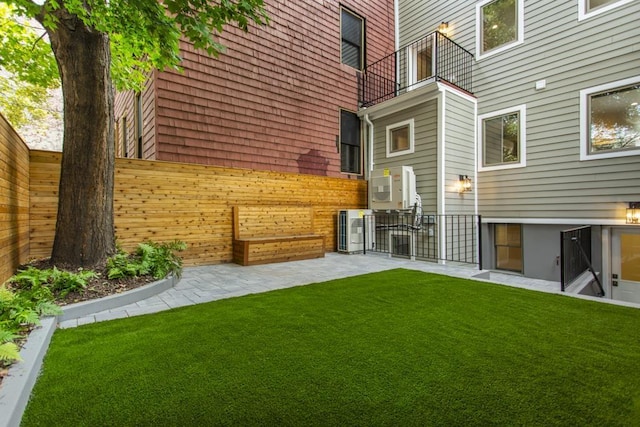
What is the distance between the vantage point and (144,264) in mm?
4102

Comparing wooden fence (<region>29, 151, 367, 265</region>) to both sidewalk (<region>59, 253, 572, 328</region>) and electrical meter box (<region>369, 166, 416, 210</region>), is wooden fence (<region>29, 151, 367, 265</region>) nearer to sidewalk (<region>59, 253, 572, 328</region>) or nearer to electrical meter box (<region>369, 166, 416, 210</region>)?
sidewalk (<region>59, 253, 572, 328</region>)

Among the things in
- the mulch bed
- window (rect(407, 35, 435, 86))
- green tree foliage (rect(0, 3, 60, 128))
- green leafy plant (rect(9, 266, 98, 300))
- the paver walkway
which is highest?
window (rect(407, 35, 435, 86))

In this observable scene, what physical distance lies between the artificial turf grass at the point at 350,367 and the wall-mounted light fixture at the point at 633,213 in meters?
3.10

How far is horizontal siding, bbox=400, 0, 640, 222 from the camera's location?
545cm

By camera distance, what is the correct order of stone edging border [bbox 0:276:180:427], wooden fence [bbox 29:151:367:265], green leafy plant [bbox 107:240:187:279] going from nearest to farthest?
stone edging border [bbox 0:276:180:427], green leafy plant [bbox 107:240:187:279], wooden fence [bbox 29:151:367:265]

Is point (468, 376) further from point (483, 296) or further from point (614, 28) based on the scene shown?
point (614, 28)

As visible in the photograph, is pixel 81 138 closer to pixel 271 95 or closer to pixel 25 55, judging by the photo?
pixel 25 55

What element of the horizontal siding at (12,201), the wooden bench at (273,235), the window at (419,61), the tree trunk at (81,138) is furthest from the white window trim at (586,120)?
the horizontal siding at (12,201)

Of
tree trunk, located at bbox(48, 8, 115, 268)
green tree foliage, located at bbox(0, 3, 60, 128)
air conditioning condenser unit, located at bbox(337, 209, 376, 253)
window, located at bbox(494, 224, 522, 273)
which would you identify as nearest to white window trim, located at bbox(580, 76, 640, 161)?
window, located at bbox(494, 224, 522, 273)

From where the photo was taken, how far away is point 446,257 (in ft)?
21.4

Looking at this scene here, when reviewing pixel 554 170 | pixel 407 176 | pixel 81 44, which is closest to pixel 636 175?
pixel 554 170

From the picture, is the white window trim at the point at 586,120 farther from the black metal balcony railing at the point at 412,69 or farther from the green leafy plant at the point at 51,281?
the green leafy plant at the point at 51,281

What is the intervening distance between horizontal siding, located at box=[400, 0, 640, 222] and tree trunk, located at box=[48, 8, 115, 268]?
7.66 m

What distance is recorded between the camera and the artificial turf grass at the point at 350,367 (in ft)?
5.17
